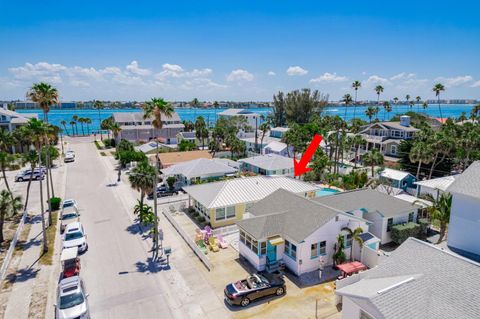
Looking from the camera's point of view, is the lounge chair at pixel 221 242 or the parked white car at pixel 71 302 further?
the lounge chair at pixel 221 242

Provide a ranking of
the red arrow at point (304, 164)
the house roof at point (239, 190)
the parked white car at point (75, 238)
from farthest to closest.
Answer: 1. the red arrow at point (304, 164)
2. the house roof at point (239, 190)
3. the parked white car at point (75, 238)

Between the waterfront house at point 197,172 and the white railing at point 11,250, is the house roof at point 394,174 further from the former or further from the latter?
the white railing at point 11,250

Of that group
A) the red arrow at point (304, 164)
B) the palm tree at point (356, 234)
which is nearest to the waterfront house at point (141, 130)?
the red arrow at point (304, 164)

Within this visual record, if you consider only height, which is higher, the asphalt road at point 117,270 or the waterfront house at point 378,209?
the waterfront house at point 378,209

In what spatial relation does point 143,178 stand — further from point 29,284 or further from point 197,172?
point 197,172

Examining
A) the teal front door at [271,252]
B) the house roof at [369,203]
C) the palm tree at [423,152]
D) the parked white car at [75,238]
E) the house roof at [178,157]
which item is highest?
the palm tree at [423,152]

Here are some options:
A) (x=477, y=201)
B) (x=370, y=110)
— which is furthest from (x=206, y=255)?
(x=370, y=110)

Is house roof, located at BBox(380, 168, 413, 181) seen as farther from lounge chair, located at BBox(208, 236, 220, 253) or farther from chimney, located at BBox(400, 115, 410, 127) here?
chimney, located at BBox(400, 115, 410, 127)

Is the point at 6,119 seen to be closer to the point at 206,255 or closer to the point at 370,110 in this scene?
the point at 206,255
